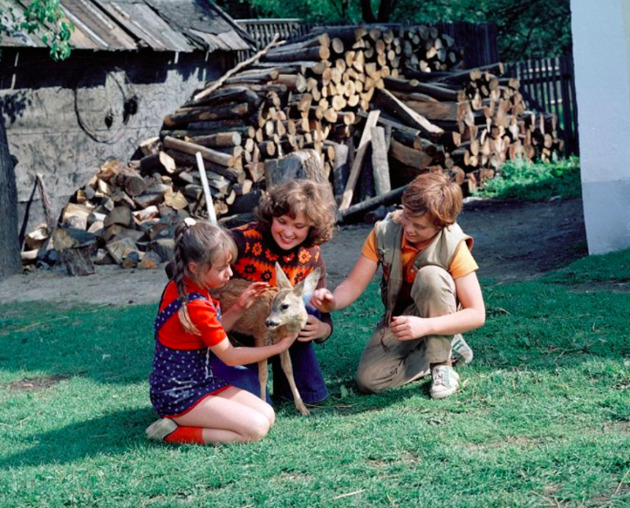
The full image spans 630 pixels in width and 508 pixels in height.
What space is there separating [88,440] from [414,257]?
6.58ft

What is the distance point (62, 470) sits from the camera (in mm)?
4055

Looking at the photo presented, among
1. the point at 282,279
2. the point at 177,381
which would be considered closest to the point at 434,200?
the point at 282,279

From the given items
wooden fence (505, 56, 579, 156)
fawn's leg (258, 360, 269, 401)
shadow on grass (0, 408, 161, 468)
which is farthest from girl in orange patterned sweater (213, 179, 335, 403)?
wooden fence (505, 56, 579, 156)

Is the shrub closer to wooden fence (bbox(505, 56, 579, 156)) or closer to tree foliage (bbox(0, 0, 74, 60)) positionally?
wooden fence (bbox(505, 56, 579, 156))

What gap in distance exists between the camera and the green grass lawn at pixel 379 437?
3.48 meters

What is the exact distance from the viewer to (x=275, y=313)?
14.0ft

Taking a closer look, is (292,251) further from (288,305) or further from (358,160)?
(358,160)

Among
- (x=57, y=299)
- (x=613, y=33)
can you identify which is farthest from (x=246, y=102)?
(x=613, y=33)

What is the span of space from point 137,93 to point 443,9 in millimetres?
12149

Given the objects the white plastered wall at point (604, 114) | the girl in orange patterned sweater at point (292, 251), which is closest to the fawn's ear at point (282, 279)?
the girl in orange patterned sweater at point (292, 251)

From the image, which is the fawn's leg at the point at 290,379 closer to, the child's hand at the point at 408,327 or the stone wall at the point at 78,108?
the child's hand at the point at 408,327

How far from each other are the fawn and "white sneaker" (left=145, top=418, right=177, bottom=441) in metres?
0.52

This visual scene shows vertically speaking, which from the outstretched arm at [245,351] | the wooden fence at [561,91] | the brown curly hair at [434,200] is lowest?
the outstretched arm at [245,351]

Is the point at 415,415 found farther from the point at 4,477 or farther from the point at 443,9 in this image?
the point at 443,9
